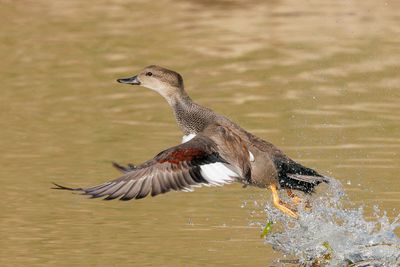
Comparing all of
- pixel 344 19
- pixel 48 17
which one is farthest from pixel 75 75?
pixel 344 19

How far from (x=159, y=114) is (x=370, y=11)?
7.22 metres

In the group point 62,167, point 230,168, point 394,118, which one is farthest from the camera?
point 394,118

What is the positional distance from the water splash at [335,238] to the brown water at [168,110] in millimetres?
305

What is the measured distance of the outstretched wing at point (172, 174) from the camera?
372 inches

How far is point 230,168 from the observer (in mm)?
10008

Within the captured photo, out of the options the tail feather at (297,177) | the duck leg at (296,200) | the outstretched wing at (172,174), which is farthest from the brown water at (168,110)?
Answer: the outstretched wing at (172,174)

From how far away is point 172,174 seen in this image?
380 inches

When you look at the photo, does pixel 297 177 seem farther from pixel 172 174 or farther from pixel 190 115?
pixel 172 174

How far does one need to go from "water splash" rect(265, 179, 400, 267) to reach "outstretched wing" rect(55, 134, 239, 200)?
91 cm

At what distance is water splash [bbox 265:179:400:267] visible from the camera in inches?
400

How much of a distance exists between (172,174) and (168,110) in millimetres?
6607

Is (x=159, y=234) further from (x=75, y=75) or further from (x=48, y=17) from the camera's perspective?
(x=48, y=17)

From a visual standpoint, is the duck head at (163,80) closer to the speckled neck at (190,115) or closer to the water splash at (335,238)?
the speckled neck at (190,115)

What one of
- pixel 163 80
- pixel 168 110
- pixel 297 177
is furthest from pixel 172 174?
pixel 168 110
